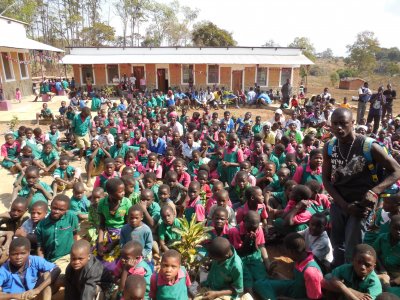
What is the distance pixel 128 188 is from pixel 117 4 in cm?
3838

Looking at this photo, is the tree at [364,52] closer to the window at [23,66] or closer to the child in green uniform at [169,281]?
the window at [23,66]

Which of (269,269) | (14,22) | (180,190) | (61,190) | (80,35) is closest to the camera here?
(269,269)

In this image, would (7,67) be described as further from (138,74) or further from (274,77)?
(274,77)

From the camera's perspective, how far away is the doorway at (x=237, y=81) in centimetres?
1922

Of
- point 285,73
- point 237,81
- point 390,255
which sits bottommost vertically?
point 390,255

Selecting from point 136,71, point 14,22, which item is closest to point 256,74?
point 136,71

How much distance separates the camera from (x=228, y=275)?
287cm

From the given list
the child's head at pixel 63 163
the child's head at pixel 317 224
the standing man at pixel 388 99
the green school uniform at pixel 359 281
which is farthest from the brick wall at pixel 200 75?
the green school uniform at pixel 359 281

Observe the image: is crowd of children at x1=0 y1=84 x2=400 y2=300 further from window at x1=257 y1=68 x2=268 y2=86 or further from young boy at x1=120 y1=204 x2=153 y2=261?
window at x1=257 y1=68 x2=268 y2=86

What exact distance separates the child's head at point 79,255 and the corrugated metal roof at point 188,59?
52.5 feet

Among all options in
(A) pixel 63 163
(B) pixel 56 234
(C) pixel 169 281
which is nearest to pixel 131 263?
(C) pixel 169 281

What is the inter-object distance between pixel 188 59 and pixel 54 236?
16.1 metres

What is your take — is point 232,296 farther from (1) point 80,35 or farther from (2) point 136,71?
(1) point 80,35

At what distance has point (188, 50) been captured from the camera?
1961 centimetres
